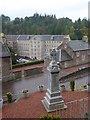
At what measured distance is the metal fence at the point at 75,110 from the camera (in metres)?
11.2

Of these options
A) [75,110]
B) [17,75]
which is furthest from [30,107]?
[17,75]

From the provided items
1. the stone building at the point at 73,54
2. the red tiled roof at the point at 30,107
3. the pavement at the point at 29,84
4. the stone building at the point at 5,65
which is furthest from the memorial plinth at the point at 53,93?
the stone building at the point at 73,54

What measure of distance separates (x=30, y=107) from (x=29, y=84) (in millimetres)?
8642

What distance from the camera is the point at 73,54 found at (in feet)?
106

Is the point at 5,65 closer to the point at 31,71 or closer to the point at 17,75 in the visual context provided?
the point at 17,75

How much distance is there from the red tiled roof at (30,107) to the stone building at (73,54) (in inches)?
582

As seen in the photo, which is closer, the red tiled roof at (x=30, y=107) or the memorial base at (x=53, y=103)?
the red tiled roof at (x=30, y=107)

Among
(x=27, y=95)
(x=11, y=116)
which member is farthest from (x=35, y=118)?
(x=27, y=95)

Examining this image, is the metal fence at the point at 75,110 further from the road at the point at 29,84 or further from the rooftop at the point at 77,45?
the rooftop at the point at 77,45

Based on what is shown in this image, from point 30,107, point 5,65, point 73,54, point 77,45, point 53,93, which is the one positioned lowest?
point 30,107

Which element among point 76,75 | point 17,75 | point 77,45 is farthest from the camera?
point 77,45

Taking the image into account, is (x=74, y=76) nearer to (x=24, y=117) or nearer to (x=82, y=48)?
(x=82, y=48)

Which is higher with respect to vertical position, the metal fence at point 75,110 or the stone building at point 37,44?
the stone building at point 37,44

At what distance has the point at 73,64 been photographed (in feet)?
106
